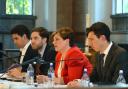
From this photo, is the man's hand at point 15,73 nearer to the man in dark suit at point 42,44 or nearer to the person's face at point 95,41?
the man in dark suit at point 42,44

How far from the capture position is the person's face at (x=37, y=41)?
14.0 ft

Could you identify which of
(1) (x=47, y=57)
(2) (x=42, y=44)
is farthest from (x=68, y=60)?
(2) (x=42, y=44)

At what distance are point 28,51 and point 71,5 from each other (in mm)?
4660

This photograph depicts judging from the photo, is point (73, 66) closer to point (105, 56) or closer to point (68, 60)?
point (68, 60)

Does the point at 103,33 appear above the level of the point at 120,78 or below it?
above

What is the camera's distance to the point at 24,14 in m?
9.14

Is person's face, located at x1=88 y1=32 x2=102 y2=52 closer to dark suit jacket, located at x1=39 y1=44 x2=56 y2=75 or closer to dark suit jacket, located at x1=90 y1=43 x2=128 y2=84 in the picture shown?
dark suit jacket, located at x1=90 y1=43 x2=128 y2=84

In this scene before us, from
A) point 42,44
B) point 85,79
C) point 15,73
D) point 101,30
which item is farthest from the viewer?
point 42,44

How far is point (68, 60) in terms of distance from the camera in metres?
3.47

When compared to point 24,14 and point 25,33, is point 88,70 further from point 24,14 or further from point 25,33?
point 24,14

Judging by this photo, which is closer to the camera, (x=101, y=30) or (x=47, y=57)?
(x=101, y=30)

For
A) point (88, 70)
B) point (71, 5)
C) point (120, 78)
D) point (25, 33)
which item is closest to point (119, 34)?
point (71, 5)

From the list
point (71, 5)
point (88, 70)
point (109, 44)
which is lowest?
point (88, 70)

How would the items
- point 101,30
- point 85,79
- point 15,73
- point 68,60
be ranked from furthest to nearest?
point 15,73, point 68,60, point 101,30, point 85,79
